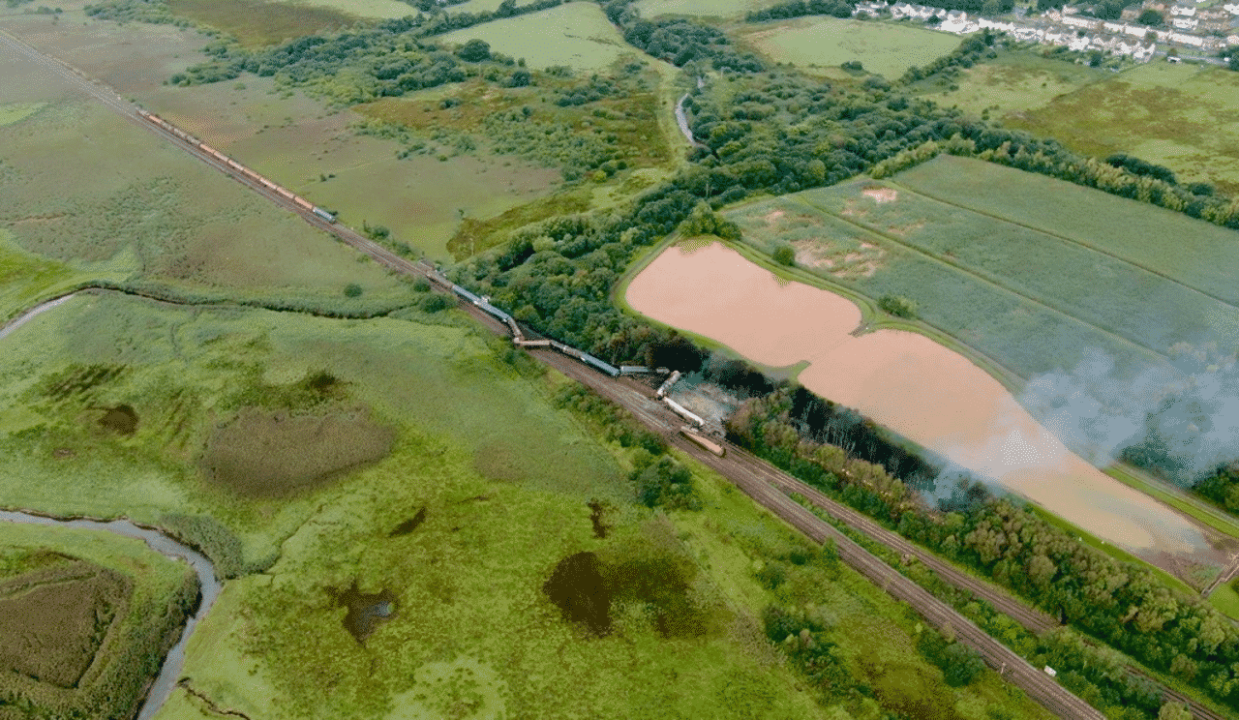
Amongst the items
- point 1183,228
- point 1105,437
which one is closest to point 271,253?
point 1105,437

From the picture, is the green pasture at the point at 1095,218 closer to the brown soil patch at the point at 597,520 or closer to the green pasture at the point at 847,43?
the green pasture at the point at 847,43

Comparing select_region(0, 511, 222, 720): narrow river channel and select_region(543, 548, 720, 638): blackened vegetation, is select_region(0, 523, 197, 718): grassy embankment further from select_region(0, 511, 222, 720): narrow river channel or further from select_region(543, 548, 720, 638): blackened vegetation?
select_region(543, 548, 720, 638): blackened vegetation

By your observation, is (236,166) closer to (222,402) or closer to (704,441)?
(222,402)

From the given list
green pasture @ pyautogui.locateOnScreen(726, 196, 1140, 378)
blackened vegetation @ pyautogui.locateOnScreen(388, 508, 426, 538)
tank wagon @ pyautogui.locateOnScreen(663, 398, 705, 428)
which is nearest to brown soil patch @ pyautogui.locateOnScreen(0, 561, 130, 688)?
blackened vegetation @ pyautogui.locateOnScreen(388, 508, 426, 538)

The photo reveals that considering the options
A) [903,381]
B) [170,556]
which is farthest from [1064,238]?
[170,556]

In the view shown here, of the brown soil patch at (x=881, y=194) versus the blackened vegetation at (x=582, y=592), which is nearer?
the blackened vegetation at (x=582, y=592)

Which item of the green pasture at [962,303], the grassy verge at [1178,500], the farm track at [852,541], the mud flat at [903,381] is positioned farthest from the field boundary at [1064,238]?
the farm track at [852,541]

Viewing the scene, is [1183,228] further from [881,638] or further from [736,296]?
[881,638]
